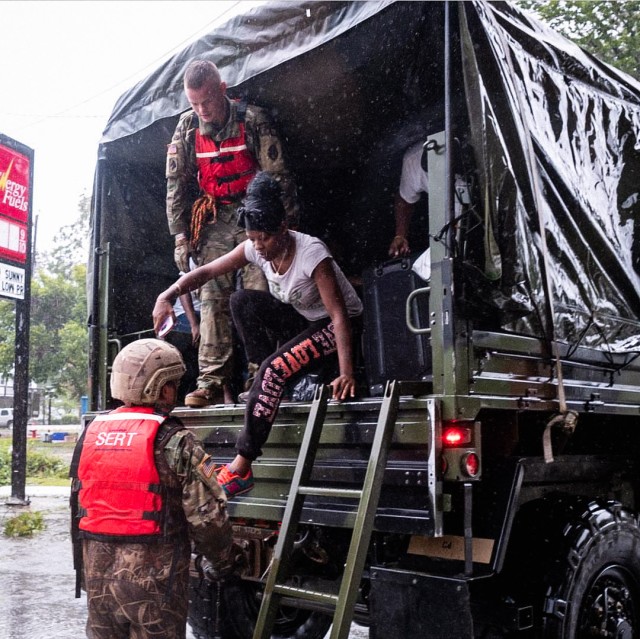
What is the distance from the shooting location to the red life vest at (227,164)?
4875 mm

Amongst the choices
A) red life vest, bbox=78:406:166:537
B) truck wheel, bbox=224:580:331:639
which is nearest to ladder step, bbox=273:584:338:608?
red life vest, bbox=78:406:166:537

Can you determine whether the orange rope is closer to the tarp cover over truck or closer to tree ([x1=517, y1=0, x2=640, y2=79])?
the tarp cover over truck

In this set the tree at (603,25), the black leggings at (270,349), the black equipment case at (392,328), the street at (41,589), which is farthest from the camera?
the tree at (603,25)

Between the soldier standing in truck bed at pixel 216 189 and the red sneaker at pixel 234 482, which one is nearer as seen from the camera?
the red sneaker at pixel 234 482

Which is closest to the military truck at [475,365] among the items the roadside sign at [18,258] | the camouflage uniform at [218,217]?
the camouflage uniform at [218,217]

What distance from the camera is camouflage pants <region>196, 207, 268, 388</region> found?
4.73 metres

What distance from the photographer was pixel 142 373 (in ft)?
10.1

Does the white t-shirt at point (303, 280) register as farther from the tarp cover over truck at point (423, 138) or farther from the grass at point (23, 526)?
the grass at point (23, 526)

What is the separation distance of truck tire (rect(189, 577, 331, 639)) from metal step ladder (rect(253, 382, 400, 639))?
29.3 inches

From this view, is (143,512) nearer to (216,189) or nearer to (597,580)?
(597,580)

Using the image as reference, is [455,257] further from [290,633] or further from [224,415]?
[290,633]

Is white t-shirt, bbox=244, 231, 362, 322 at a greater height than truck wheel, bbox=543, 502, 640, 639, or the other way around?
white t-shirt, bbox=244, 231, 362, 322

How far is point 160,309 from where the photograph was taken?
446 centimetres

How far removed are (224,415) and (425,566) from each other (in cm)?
136
